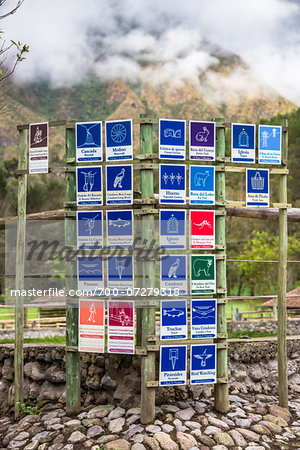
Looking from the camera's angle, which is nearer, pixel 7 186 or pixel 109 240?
pixel 109 240

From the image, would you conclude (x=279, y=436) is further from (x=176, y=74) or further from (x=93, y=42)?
(x=93, y=42)

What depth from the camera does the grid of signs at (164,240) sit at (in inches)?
186

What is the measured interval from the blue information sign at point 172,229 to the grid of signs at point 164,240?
11 mm

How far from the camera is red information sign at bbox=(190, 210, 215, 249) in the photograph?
4793 mm

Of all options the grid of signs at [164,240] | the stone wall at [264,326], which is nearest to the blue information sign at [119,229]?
the grid of signs at [164,240]

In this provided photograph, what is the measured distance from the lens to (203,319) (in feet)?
15.6

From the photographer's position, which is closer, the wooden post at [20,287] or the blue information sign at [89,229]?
the blue information sign at [89,229]

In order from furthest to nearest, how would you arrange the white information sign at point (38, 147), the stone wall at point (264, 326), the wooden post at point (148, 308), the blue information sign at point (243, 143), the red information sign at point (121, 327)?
→ the stone wall at point (264, 326) < the white information sign at point (38, 147) < the blue information sign at point (243, 143) < the red information sign at point (121, 327) < the wooden post at point (148, 308)

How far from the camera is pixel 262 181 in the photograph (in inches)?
199

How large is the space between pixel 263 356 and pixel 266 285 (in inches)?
716

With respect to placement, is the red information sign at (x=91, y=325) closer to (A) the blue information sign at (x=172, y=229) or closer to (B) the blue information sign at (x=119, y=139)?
(A) the blue information sign at (x=172, y=229)

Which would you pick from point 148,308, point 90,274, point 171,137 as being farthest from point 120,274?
point 171,137

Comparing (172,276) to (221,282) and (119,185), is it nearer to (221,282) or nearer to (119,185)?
(221,282)

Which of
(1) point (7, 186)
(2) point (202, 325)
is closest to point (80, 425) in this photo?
(2) point (202, 325)
